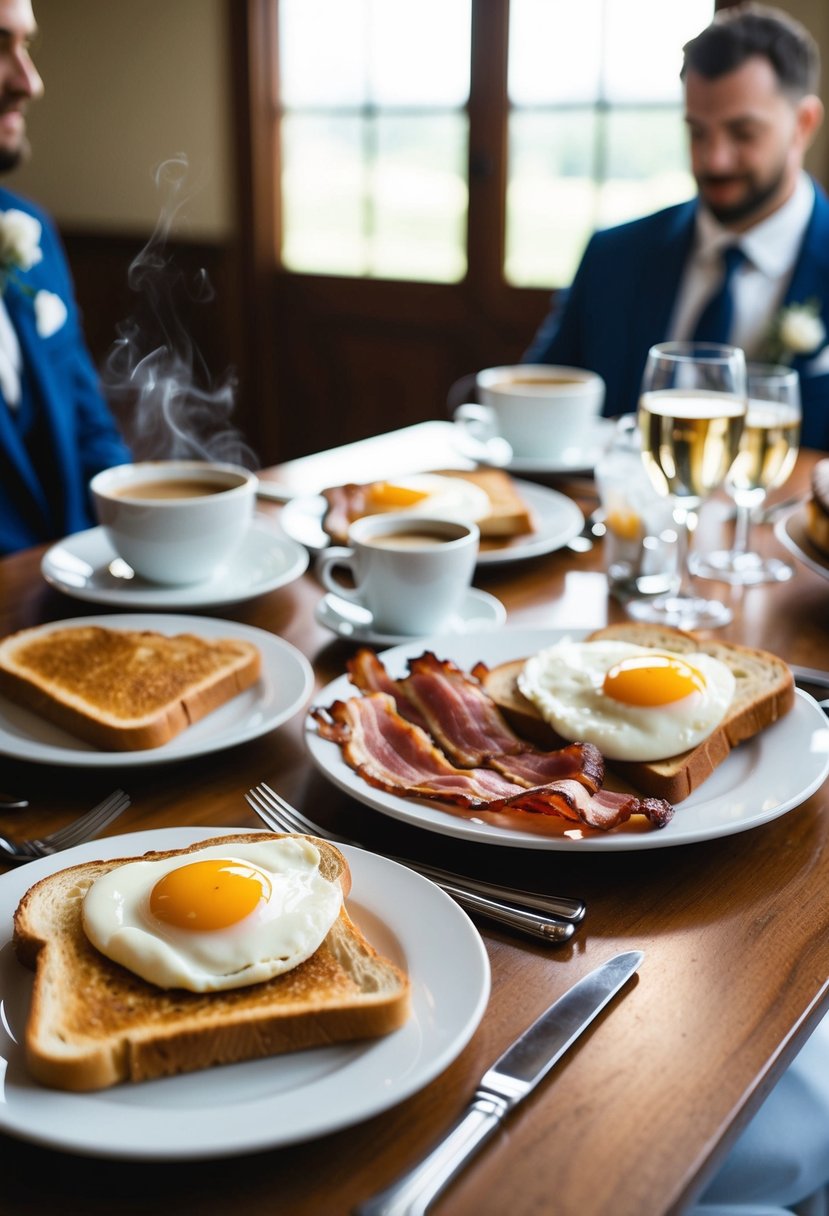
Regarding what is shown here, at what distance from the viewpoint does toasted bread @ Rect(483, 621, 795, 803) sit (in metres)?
1.02

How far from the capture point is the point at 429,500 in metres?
1.86

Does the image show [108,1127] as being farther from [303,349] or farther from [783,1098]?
[303,349]

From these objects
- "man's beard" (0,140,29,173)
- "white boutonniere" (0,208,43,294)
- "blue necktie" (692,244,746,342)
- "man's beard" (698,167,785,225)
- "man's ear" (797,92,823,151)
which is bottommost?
"blue necktie" (692,244,746,342)

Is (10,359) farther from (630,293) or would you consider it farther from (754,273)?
(754,273)

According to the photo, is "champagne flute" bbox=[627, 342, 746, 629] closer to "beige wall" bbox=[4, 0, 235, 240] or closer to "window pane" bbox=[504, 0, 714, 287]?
"window pane" bbox=[504, 0, 714, 287]

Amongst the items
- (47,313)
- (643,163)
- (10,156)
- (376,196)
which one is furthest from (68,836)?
(376,196)

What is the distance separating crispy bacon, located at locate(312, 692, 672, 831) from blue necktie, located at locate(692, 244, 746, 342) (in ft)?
8.25

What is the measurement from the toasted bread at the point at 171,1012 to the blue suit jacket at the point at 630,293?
2.92m

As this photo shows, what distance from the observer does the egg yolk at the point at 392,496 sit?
6.01 ft

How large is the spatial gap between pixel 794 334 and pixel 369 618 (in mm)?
1933

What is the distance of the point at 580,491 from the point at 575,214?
11.1 ft

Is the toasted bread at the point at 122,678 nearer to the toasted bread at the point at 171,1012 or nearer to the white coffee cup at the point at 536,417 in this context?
the toasted bread at the point at 171,1012

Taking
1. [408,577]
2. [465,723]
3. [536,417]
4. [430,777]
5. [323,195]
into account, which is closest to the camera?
[430,777]

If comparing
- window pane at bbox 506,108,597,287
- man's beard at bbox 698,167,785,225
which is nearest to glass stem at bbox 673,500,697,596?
man's beard at bbox 698,167,785,225
